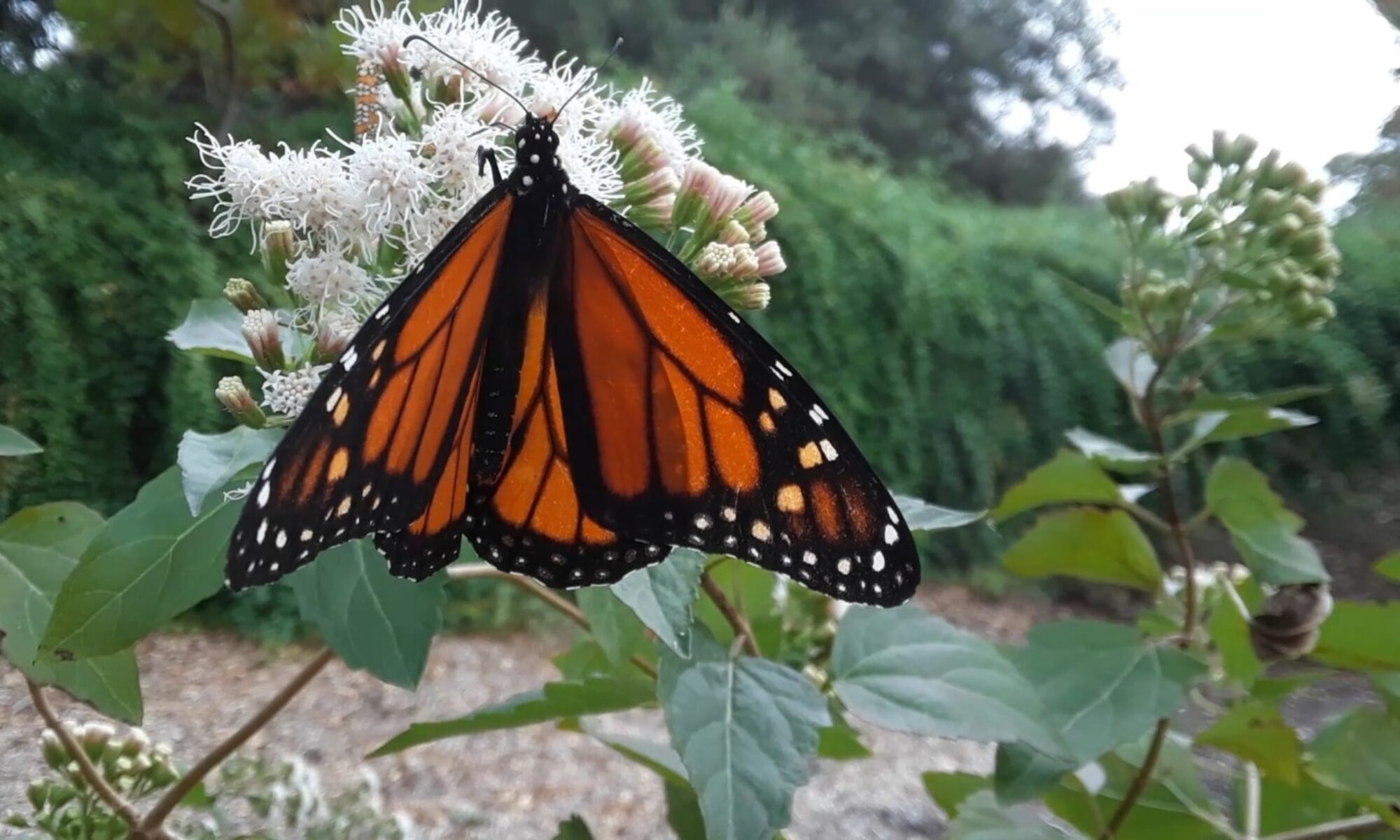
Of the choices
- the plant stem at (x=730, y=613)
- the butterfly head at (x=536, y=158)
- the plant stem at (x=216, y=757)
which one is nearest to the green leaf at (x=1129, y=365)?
the plant stem at (x=730, y=613)

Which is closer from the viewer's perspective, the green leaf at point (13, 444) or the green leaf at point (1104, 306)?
the green leaf at point (13, 444)

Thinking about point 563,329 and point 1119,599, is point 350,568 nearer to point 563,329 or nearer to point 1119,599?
point 563,329

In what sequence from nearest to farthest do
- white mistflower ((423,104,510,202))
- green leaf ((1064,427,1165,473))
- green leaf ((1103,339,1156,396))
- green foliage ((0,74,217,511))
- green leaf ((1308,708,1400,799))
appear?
white mistflower ((423,104,510,202)) < green leaf ((1308,708,1400,799)) < green leaf ((1064,427,1165,473)) < green leaf ((1103,339,1156,396)) < green foliage ((0,74,217,511))

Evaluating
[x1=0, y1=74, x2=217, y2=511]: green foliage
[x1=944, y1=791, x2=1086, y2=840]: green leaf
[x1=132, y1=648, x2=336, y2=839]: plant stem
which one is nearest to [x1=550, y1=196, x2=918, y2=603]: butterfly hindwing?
[x1=132, y1=648, x2=336, y2=839]: plant stem

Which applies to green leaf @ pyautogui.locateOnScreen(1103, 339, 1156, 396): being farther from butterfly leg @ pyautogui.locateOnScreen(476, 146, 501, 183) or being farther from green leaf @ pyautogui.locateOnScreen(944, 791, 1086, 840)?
butterfly leg @ pyautogui.locateOnScreen(476, 146, 501, 183)

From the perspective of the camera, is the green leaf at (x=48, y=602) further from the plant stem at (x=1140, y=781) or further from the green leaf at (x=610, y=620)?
the plant stem at (x=1140, y=781)

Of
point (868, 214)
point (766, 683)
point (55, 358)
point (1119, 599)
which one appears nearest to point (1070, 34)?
point (868, 214)
